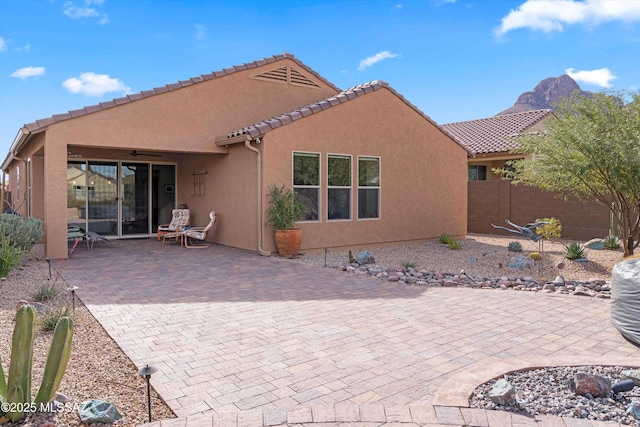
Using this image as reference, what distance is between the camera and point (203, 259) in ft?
36.8

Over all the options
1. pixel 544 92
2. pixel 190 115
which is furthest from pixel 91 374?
pixel 544 92

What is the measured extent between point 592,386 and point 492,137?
1948 centimetres

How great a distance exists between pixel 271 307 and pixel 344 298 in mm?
1222

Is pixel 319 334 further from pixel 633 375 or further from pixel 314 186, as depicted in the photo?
pixel 314 186

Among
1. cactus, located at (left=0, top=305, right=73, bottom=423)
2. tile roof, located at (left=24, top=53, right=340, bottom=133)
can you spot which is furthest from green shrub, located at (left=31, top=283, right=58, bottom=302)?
tile roof, located at (left=24, top=53, right=340, bottom=133)

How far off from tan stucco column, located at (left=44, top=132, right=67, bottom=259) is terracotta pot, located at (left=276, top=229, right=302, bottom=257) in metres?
5.03

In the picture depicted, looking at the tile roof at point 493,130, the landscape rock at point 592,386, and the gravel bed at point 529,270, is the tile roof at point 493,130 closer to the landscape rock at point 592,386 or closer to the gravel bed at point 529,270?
the gravel bed at point 529,270

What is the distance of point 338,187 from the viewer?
13117 mm

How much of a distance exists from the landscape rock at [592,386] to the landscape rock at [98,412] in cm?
349

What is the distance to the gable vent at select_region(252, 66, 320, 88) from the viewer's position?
47.9ft

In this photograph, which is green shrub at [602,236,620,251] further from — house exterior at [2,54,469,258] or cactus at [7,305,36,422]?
cactus at [7,305,36,422]

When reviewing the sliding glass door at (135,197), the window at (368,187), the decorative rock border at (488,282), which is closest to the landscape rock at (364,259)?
the decorative rock border at (488,282)

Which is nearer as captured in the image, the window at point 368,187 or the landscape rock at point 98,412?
the landscape rock at point 98,412

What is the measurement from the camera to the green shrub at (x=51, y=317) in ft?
18.0
